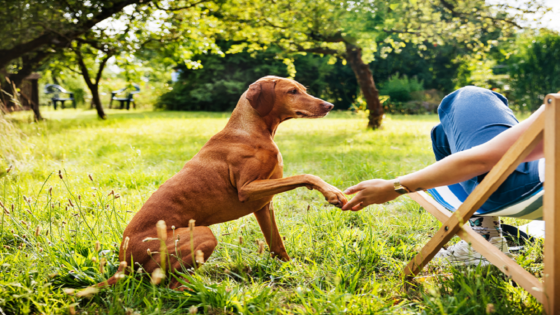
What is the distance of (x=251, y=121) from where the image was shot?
2219 millimetres

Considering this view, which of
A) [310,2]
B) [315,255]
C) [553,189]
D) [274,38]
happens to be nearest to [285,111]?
[315,255]

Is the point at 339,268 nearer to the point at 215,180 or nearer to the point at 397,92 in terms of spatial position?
the point at 215,180

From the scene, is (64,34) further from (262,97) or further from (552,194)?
(552,194)

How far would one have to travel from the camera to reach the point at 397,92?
59.3ft

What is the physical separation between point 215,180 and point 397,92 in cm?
1757

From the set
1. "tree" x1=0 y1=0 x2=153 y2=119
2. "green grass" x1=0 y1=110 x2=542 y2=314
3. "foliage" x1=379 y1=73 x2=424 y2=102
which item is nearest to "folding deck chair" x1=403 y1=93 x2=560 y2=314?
"green grass" x1=0 y1=110 x2=542 y2=314

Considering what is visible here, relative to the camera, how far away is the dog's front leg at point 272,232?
229 centimetres

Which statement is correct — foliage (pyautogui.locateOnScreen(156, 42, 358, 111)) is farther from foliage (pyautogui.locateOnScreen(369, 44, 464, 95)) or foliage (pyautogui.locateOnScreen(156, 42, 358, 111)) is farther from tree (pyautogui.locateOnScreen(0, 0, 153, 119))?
tree (pyautogui.locateOnScreen(0, 0, 153, 119))

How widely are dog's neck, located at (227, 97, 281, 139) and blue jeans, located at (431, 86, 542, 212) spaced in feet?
3.57

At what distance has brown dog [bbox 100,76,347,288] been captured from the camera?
1.86 meters

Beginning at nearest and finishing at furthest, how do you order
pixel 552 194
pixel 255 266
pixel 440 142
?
1. pixel 552 194
2. pixel 255 266
3. pixel 440 142

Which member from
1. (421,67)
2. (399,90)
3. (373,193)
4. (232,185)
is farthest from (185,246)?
(421,67)

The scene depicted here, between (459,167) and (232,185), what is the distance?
1.19m

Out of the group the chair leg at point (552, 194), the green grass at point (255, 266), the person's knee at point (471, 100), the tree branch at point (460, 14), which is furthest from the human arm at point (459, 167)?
the tree branch at point (460, 14)
